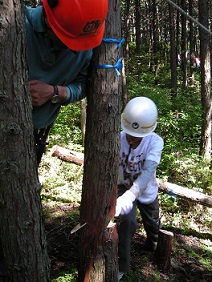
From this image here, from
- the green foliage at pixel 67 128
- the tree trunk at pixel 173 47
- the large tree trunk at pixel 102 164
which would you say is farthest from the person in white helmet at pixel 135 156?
the tree trunk at pixel 173 47

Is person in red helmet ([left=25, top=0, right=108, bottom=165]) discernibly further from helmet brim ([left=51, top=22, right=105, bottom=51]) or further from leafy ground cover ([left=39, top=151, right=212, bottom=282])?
leafy ground cover ([left=39, top=151, right=212, bottom=282])

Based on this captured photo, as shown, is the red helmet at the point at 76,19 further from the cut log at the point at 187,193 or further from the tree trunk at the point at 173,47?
the tree trunk at the point at 173,47

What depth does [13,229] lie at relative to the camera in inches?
73.5

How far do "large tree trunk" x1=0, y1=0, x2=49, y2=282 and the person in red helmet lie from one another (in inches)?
10.8

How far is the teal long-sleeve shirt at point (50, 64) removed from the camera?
202cm

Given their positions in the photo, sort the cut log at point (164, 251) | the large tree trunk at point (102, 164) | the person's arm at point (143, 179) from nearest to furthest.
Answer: the large tree trunk at point (102, 164) < the person's arm at point (143, 179) < the cut log at point (164, 251)

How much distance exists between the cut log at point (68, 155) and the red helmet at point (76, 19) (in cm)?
383

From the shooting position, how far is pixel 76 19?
71.5 inches

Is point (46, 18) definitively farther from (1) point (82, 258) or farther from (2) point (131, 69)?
Answer: (2) point (131, 69)

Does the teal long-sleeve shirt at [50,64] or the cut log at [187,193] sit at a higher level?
the teal long-sleeve shirt at [50,64]

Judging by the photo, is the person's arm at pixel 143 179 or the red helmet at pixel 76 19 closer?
the red helmet at pixel 76 19

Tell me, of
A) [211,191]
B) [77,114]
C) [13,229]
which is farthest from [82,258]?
[77,114]

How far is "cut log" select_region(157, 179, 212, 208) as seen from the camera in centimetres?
451

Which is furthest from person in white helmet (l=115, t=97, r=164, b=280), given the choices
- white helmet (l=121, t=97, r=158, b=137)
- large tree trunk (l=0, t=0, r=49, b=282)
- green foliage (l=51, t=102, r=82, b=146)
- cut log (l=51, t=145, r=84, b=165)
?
green foliage (l=51, t=102, r=82, b=146)
